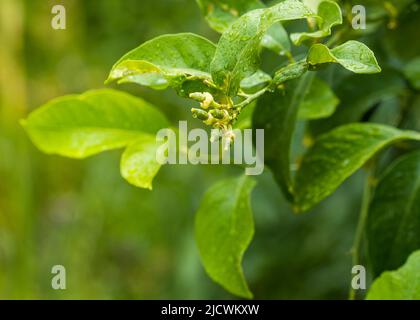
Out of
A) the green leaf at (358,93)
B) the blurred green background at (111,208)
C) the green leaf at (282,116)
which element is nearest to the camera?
the green leaf at (282,116)

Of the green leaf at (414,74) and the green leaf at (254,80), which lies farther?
the green leaf at (414,74)

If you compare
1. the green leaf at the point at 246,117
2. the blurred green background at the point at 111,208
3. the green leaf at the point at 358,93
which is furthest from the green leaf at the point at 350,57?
the blurred green background at the point at 111,208

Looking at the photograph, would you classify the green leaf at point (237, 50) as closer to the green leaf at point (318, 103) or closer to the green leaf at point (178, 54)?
the green leaf at point (178, 54)

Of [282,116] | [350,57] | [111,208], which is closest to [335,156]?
[282,116]

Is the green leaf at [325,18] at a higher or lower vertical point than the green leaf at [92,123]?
higher

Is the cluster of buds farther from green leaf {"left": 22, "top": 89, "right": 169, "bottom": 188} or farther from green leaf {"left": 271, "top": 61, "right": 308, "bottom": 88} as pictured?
green leaf {"left": 22, "top": 89, "right": 169, "bottom": 188}

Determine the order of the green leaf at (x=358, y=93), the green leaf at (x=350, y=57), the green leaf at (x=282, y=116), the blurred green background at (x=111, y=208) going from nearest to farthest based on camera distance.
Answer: the green leaf at (x=350, y=57) < the green leaf at (x=282, y=116) < the green leaf at (x=358, y=93) < the blurred green background at (x=111, y=208)

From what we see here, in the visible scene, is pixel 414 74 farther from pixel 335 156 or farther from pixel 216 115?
pixel 216 115
